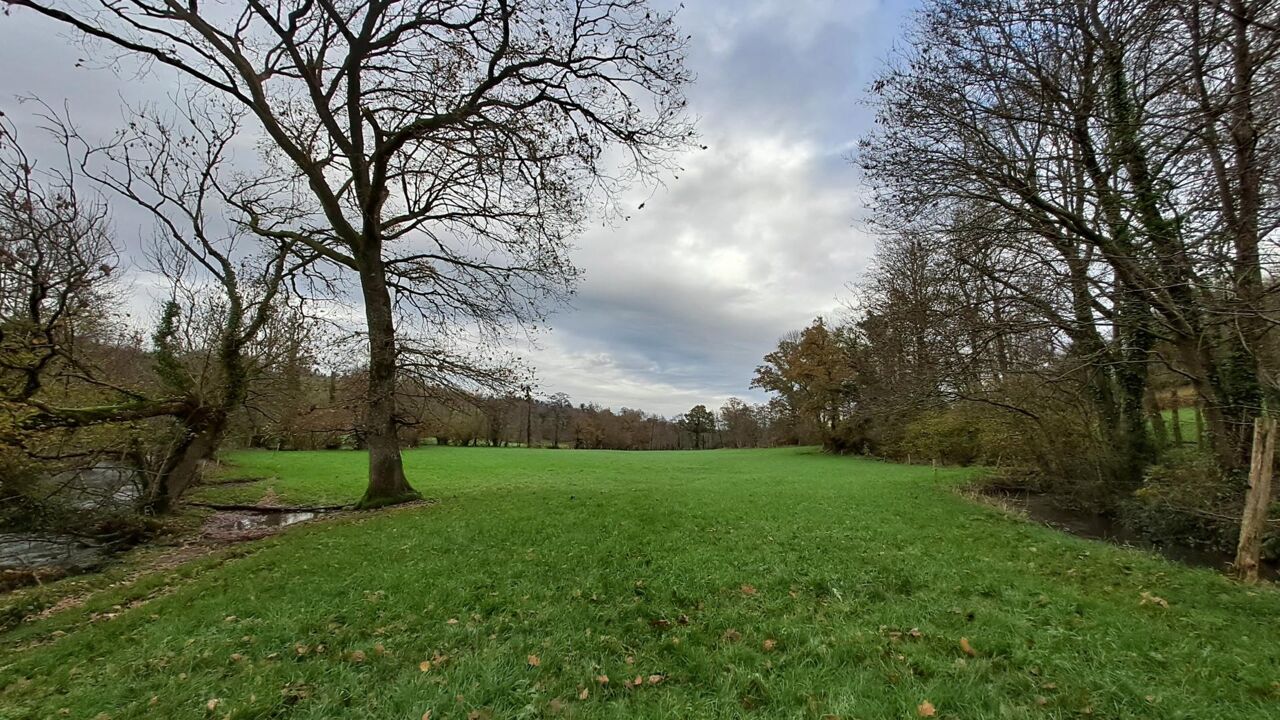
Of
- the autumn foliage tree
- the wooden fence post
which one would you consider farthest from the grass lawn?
the autumn foliage tree

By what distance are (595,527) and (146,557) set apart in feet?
25.3

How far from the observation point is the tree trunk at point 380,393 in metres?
12.2

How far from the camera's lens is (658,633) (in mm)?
4465

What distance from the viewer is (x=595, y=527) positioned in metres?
9.35

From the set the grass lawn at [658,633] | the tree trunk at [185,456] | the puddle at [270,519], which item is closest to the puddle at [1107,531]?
the grass lawn at [658,633]

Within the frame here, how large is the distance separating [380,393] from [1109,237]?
15301 millimetres

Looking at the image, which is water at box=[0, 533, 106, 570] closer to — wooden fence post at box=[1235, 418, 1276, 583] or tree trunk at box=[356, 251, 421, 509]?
tree trunk at box=[356, 251, 421, 509]

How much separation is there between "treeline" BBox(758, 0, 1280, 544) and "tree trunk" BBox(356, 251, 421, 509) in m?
11.5

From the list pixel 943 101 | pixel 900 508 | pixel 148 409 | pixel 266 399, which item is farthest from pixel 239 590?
pixel 943 101

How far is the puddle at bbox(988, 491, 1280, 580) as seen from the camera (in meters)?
8.55

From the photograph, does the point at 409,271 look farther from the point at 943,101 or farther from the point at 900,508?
the point at 900,508

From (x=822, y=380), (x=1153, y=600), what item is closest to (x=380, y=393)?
(x=1153, y=600)

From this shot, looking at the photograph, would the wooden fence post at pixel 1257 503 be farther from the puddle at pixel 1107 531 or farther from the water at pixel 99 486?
the water at pixel 99 486

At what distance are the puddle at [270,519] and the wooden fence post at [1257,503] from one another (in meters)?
16.2
